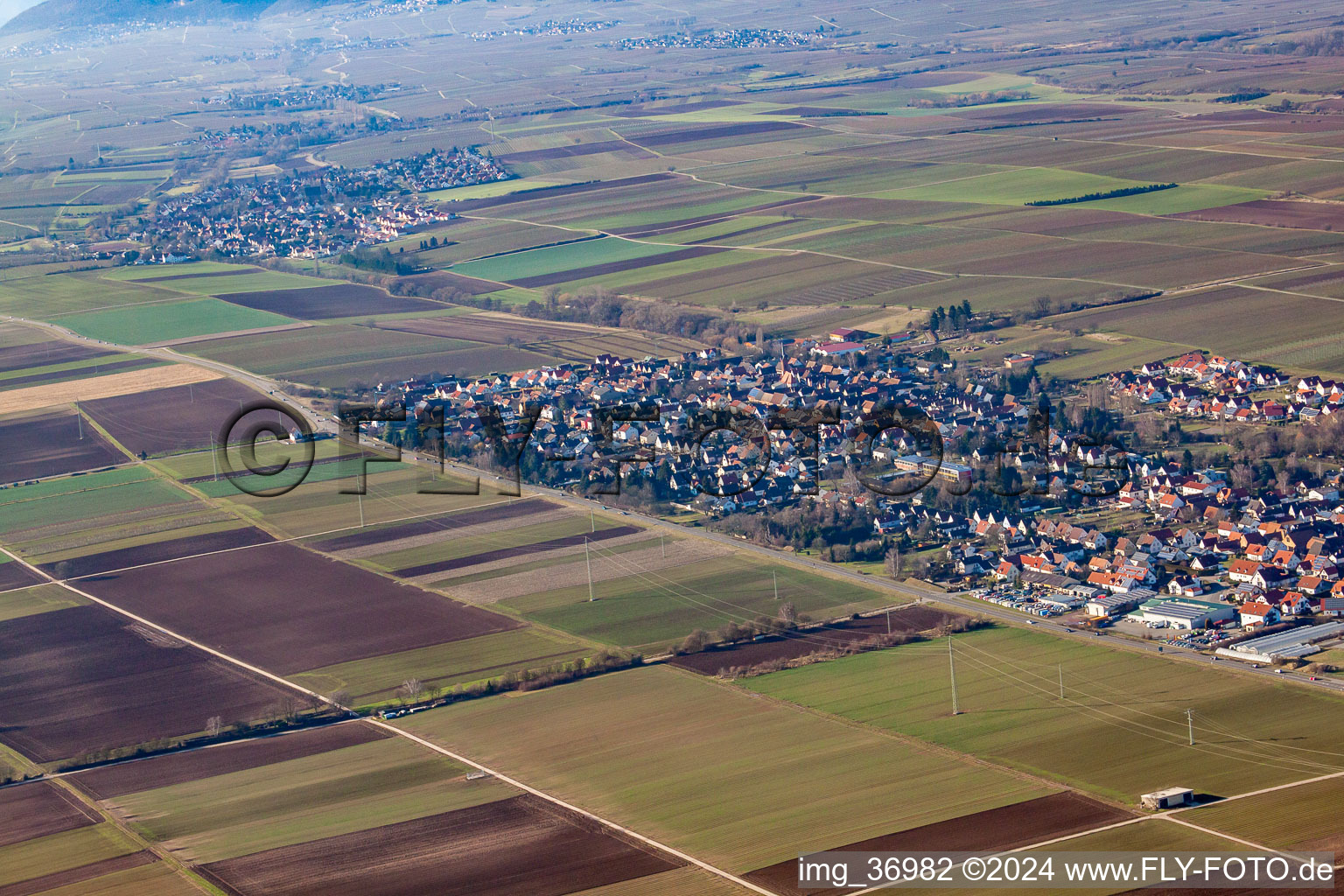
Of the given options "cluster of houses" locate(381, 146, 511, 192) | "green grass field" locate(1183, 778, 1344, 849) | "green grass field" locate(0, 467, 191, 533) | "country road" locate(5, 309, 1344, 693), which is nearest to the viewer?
"green grass field" locate(1183, 778, 1344, 849)

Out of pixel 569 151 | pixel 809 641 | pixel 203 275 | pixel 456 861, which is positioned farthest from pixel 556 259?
pixel 456 861

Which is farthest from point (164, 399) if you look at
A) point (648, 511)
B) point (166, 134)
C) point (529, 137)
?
point (166, 134)

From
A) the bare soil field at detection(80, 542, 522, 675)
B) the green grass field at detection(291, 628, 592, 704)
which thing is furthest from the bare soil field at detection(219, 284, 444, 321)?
the green grass field at detection(291, 628, 592, 704)

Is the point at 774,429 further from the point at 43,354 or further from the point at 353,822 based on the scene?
the point at 43,354

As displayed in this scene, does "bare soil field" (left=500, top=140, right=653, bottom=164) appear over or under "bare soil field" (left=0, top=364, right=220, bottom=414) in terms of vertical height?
over

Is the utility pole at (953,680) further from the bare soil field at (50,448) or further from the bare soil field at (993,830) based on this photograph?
the bare soil field at (50,448)

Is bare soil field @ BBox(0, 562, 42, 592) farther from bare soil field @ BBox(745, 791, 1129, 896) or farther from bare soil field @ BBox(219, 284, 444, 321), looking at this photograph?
bare soil field @ BBox(219, 284, 444, 321)

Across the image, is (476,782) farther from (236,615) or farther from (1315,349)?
(1315,349)
